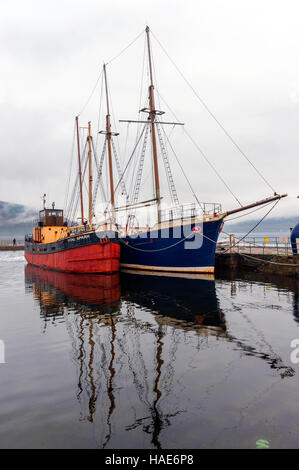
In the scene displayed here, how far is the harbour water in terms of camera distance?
502 centimetres

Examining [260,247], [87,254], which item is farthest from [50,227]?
[260,247]

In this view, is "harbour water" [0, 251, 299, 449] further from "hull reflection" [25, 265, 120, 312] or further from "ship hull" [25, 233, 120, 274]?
"ship hull" [25, 233, 120, 274]

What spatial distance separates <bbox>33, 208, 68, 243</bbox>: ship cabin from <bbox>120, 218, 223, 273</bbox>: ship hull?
13791mm

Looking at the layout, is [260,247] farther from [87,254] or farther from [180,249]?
[87,254]

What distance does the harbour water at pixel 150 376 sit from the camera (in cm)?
502

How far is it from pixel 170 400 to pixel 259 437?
6.03 ft

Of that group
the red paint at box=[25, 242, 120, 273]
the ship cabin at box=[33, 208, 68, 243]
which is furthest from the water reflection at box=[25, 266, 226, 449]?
the ship cabin at box=[33, 208, 68, 243]

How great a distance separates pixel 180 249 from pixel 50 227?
20198mm

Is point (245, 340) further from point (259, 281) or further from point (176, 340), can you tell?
point (259, 281)

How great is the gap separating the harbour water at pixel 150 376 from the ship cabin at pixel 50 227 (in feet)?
79.0

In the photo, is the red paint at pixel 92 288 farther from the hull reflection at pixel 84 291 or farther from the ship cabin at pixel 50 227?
the ship cabin at pixel 50 227

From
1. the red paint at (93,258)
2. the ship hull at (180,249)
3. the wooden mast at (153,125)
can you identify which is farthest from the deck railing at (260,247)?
the red paint at (93,258)

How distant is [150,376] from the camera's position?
718 centimetres

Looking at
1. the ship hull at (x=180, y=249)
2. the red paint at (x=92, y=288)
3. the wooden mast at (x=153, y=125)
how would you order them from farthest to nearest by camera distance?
the wooden mast at (x=153, y=125) → the ship hull at (x=180, y=249) → the red paint at (x=92, y=288)
